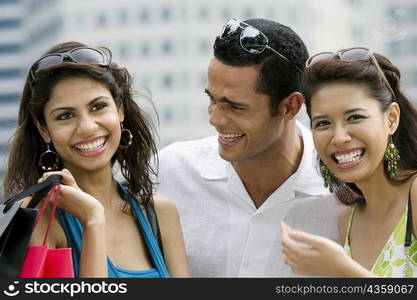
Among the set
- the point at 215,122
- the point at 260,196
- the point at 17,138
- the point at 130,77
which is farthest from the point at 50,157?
the point at 260,196

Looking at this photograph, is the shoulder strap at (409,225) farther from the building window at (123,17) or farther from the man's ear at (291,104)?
the building window at (123,17)

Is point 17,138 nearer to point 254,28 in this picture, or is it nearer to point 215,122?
point 215,122

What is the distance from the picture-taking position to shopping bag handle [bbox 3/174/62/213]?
3.90 meters

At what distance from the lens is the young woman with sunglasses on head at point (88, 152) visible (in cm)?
448

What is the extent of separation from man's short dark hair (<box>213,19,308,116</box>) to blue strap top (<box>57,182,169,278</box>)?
109 cm

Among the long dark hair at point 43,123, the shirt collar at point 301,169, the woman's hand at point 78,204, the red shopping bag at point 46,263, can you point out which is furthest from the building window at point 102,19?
the red shopping bag at point 46,263

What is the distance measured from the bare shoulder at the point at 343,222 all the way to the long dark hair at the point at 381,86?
515mm

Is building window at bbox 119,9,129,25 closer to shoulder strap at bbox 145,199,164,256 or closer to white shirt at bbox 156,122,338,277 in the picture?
white shirt at bbox 156,122,338,277

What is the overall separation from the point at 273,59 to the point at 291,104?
0.26m

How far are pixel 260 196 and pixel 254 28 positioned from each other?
2.98ft

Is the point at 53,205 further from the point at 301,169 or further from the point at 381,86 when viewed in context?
the point at 301,169

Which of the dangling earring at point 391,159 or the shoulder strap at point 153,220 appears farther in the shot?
the shoulder strap at point 153,220

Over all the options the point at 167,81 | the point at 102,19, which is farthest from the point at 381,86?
the point at 102,19

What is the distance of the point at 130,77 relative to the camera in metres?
4.89
